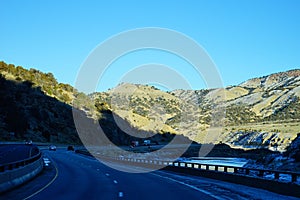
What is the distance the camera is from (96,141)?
114938 millimetres

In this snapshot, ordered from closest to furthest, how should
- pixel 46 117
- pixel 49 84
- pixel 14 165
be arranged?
1. pixel 14 165
2. pixel 46 117
3. pixel 49 84

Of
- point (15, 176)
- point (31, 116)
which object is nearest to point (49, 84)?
point (31, 116)

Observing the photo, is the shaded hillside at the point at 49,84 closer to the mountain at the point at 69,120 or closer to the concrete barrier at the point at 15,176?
the mountain at the point at 69,120

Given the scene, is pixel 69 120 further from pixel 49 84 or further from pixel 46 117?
pixel 49 84

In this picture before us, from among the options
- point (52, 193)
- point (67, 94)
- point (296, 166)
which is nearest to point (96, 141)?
point (67, 94)

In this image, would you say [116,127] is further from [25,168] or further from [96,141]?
[25,168]

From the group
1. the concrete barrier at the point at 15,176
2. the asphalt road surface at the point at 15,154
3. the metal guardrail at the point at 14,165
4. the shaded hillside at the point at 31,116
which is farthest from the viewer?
the shaded hillside at the point at 31,116

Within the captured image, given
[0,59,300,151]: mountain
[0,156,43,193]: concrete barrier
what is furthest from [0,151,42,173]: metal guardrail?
[0,59,300,151]: mountain

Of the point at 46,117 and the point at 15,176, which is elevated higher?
the point at 46,117

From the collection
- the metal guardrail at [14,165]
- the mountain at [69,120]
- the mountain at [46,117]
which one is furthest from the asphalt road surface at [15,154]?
the mountain at [69,120]

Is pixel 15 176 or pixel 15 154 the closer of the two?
pixel 15 176

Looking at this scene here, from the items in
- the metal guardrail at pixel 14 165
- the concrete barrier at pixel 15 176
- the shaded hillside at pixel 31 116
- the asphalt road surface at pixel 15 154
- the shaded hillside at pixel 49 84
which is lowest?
the concrete barrier at pixel 15 176

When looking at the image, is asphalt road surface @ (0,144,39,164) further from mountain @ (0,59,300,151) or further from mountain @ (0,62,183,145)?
mountain @ (0,59,300,151)

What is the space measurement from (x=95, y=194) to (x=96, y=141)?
9825 cm
